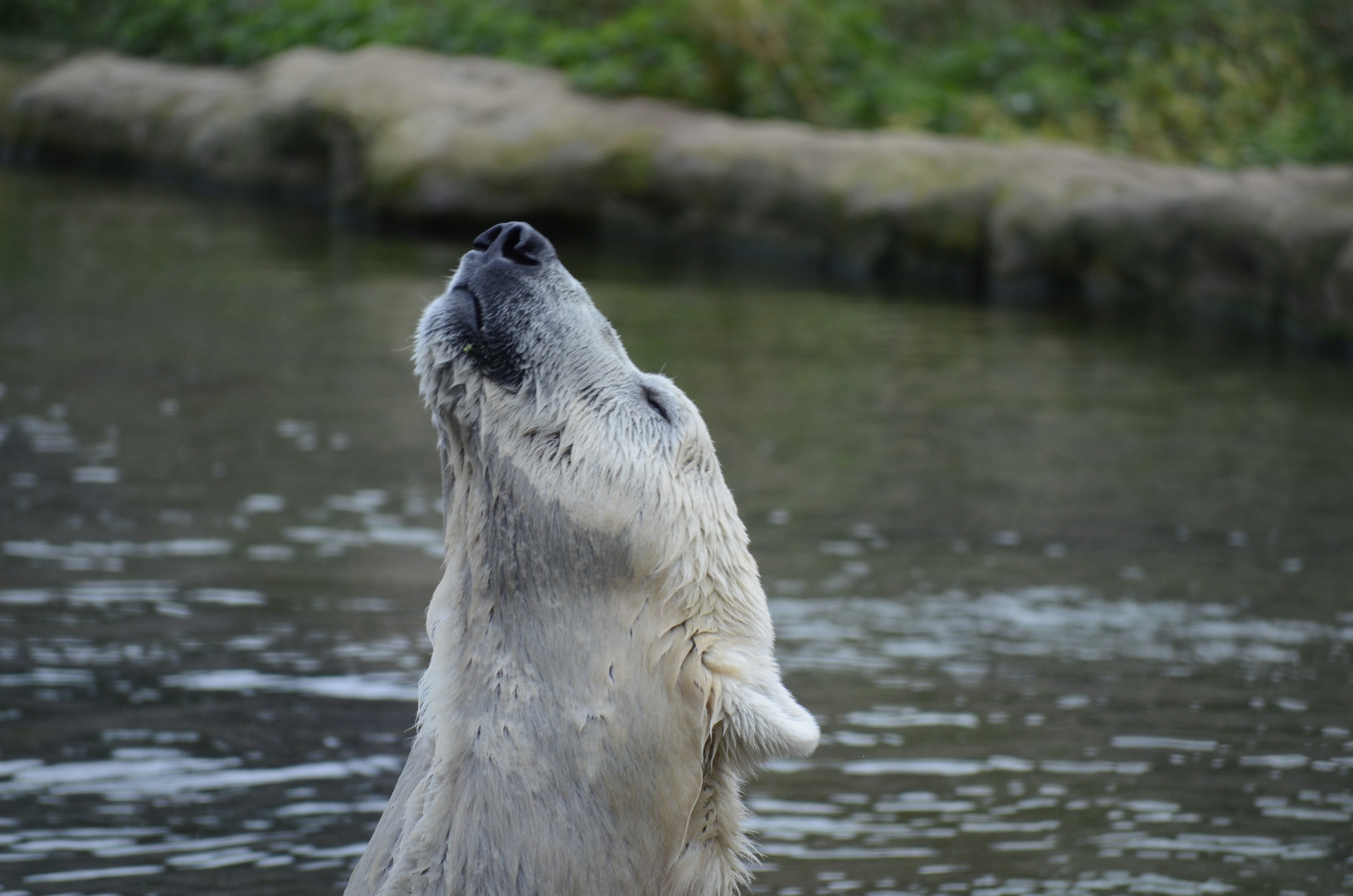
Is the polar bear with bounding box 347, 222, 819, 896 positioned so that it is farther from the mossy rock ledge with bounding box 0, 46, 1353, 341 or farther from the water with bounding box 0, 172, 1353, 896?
the mossy rock ledge with bounding box 0, 46, 1353, 341

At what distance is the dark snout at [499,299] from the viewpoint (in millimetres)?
2422

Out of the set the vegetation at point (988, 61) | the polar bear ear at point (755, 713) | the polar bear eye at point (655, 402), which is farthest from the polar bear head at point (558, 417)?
the vegetation at point (988, 61)

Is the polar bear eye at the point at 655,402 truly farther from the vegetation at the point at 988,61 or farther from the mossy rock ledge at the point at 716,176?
the vegetation at the point at 988,61

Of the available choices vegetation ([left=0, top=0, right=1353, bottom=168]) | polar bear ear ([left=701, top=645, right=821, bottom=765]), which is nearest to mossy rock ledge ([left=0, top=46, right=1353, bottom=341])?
vegetation ([left=0, top=0, right=1353, bottom=168])

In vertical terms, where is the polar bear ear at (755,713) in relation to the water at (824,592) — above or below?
above

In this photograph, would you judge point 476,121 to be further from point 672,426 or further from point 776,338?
point 672,426

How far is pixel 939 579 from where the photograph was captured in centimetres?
602

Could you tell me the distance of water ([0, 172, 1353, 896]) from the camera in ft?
12.8

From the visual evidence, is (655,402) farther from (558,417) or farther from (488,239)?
(488,239)

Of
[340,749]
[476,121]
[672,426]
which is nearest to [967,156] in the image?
[476,121]

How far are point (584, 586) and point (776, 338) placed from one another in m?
8.57

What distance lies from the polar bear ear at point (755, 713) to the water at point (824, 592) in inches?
57.4

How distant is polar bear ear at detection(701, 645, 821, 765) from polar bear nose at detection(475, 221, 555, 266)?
65cm

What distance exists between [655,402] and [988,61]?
1576cm
